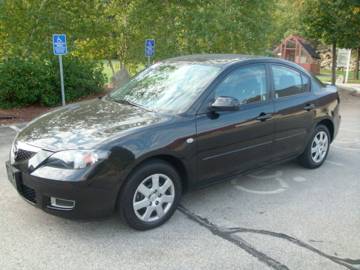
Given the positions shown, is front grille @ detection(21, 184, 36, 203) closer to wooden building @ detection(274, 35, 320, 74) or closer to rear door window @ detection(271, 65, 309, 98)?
rear door window @ detection(271, 65, 309, 98)

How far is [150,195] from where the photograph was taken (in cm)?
371

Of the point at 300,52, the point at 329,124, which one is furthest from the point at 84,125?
the point at 300,52

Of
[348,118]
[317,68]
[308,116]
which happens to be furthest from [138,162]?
[317,68]

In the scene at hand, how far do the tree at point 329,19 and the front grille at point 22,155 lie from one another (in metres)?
12.7

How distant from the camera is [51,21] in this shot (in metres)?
11.1

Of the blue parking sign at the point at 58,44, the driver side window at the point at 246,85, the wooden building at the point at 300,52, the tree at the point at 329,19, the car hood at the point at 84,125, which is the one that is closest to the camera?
the car hood at the point at 84,125

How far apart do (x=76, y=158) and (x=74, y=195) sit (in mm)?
307

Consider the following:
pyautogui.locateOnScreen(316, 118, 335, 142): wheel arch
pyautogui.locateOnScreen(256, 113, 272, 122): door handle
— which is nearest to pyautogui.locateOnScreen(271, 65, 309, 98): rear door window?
pyautogui.locateOnScreen(256, 113, 272, 122): door handle

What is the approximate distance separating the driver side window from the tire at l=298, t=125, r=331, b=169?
1.27m

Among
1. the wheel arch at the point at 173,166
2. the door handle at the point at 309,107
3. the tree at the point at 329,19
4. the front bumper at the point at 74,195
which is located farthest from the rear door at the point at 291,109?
the tree at the point at 329,19

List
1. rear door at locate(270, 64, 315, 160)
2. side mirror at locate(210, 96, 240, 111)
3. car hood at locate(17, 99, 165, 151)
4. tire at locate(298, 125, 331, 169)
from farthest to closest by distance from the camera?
tire at locate(298, 125, 331, 169) < rear door at locate(270, 64, 315, 160) < side mirror at locate(210, 96, 240, 111) < car hood at locate(17, 99, 165, 151)

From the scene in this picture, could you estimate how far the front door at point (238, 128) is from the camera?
4.07 m

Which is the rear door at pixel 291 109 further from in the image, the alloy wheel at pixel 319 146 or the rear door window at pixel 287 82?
the alloy wheel at pixel 319 146

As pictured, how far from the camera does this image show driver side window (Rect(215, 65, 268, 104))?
4.34 meters
